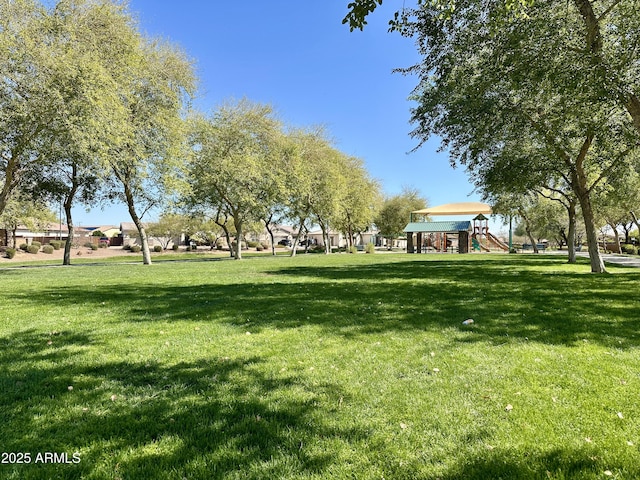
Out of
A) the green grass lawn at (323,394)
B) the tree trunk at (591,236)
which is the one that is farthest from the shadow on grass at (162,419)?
the tree trunk at (591,236)

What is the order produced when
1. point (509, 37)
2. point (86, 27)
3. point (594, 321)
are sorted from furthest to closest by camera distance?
point (86, 27) < point (509, 37) < point (594, 321)

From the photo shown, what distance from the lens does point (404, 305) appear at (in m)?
7.82

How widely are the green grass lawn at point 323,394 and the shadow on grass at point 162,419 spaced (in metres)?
0.01

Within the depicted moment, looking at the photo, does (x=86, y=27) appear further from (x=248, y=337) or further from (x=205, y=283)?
(x=248, y=337)

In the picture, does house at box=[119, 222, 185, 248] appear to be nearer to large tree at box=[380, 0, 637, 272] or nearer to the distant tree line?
the distant tree line

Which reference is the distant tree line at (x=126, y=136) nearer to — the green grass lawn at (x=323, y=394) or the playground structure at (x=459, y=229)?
the playground structure at (x=459, y=229)

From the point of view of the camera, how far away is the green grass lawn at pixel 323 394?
2.44 m

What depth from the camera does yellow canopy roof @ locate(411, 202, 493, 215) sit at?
1529 inches

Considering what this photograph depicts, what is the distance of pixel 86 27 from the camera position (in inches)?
617

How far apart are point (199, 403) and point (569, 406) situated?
3.18 m

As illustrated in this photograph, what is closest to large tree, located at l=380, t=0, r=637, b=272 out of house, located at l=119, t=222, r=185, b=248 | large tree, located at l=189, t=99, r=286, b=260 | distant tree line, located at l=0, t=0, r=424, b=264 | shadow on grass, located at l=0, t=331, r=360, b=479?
shadow on grass, located at l=0, t=331, r=360, b=479

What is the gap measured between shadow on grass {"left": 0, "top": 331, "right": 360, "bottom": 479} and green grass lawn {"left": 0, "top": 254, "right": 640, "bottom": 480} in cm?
1

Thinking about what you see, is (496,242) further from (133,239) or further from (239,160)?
(133,239)

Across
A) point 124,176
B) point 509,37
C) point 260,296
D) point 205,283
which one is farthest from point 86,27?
point 509,37
